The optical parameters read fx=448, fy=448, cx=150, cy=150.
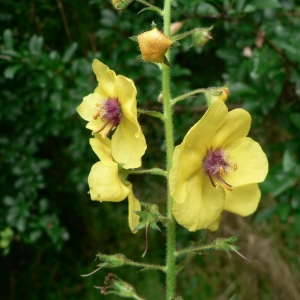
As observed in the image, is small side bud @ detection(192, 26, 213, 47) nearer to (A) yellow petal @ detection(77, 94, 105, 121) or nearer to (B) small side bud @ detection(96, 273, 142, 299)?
(A) yellow petal @ detection(77, 94, 105, 121)

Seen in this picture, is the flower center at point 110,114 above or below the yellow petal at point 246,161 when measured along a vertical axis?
above

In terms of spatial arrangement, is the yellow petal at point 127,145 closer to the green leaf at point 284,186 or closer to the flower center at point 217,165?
the flower center at point 217,165

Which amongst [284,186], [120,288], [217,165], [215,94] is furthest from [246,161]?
[284,186]

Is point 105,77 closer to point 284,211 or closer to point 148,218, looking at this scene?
point 148,218

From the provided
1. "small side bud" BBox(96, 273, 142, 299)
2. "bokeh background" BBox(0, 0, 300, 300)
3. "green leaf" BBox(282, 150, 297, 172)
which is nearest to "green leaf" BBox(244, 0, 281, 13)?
"bokeh background" BBox(0, 0, 300, 300)

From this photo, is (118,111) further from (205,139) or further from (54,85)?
(54,85)

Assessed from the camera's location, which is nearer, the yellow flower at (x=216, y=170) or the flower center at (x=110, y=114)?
the yellow flower at (x=216, y=170)

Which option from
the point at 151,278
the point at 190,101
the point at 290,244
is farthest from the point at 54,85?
the point at 290,244

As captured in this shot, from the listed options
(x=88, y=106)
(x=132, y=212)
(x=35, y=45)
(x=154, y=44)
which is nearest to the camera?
(x=154, y=44)

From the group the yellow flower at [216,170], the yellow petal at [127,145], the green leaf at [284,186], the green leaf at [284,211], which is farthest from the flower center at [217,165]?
the green leaf at [284,211]
